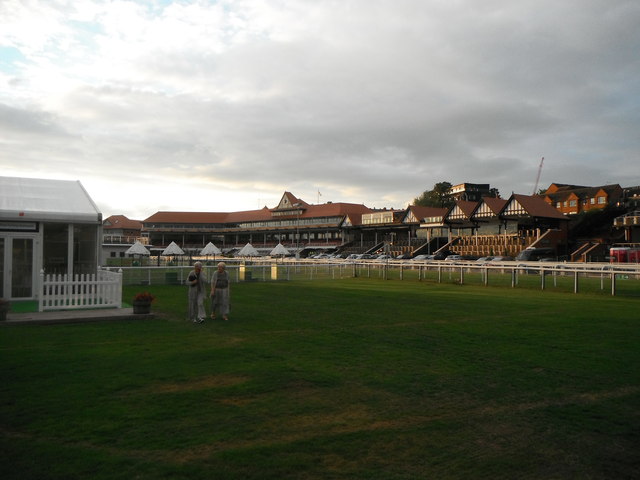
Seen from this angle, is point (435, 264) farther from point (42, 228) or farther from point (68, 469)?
point (68, 469)

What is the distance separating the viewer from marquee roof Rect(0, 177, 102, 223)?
16.1 m

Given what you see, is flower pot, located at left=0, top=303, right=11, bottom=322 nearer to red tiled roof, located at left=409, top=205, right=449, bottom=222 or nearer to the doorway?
the doorway

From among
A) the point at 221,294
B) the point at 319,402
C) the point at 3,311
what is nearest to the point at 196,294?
the point at 221,294

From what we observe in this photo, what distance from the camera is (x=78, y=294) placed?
1551cm

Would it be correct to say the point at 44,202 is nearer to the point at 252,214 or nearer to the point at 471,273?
the point at 471,273

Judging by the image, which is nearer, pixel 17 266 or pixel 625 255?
pixel 17 266

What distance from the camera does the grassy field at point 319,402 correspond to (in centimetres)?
457

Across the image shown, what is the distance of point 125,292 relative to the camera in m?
23.1

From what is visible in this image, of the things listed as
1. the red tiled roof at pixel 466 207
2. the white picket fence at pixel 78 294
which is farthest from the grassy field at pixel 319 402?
the red tiled roof at pixel 466 207

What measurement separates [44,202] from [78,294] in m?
4.07

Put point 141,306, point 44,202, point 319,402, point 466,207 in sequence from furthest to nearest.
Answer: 1. point 466,207
2. point 44,202
3. point 141,306
4. point 319,402

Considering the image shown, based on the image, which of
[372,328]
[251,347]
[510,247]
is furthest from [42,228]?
[510,247]

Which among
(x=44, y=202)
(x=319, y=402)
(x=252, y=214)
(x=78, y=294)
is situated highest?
(x=252, y=214)

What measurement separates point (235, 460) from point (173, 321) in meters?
9.45
